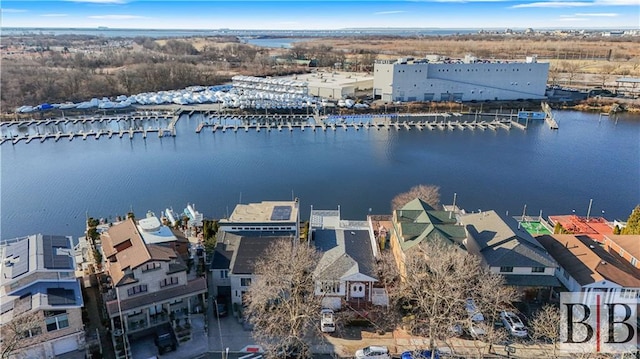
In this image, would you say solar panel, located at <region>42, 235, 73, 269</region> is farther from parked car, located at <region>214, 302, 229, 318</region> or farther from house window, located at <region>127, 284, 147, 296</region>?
parked car, located at <region>214, 302, 229, 318</region>

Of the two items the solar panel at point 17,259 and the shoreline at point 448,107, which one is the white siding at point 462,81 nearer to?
the shoreline at point 448,107

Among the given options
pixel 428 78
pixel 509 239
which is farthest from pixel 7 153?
pixel 428 78

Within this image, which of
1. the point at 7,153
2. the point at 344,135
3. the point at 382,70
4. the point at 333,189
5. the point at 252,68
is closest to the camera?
the point at 333,189

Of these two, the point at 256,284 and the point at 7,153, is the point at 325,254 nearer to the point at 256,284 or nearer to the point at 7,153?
the point at 256,284

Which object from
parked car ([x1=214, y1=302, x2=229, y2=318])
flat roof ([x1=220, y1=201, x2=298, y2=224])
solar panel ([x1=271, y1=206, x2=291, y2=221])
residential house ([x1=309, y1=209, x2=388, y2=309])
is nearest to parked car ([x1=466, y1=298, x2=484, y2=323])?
residential house ([x1=309, y1=209, x2=388, y2=309])

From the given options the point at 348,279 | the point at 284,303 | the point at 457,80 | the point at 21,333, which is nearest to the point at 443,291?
the point at 348,279

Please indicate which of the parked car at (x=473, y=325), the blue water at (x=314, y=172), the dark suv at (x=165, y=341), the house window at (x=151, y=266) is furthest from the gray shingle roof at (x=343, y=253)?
the blue water at (x=314, y=172)
